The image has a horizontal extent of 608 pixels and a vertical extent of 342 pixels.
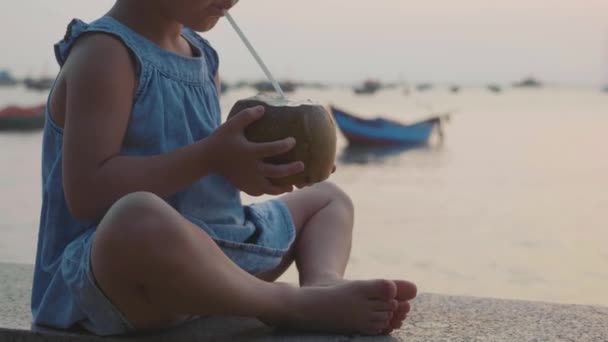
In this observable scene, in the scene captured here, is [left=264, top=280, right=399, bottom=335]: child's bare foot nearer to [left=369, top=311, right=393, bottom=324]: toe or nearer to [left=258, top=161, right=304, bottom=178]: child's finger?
[left=369, top=311, right=393, bottom=324]: toe

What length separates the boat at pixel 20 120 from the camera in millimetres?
19391

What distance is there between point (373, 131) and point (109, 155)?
1897 cm

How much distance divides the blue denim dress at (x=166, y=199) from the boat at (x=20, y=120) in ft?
61.2

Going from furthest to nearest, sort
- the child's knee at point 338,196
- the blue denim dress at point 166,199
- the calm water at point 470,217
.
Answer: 1. the calm water at point 470,217
2. the child's knee at point 338,196
3. the blue denim dress at point 166,199

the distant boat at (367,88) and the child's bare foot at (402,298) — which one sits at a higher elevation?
the child's bare foot at (402,298)

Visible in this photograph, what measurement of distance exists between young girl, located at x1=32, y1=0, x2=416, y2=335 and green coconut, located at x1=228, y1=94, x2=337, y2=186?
0.8 inches

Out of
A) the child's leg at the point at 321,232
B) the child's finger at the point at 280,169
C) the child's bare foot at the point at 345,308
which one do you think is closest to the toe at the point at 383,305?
the child's bare foot at the point at 345,308

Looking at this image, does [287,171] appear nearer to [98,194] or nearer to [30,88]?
[98,194]

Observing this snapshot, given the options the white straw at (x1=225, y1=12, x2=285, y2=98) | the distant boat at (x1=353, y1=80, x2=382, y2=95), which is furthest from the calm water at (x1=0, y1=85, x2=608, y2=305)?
the distant boat at (x1=353, y1=80, x2=382, y2=95)

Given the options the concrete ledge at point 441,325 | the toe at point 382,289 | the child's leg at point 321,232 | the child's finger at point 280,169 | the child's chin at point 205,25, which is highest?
the child's chin at point 205,25

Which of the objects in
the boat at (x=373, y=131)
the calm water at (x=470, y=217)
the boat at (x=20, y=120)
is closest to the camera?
the calm water at (x=470, y=217)

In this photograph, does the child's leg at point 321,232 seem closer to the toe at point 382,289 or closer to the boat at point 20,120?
the toe at point 382,289

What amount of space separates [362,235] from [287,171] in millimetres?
6262

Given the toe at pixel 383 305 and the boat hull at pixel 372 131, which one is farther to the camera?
the boat hull at pixel 372 131
